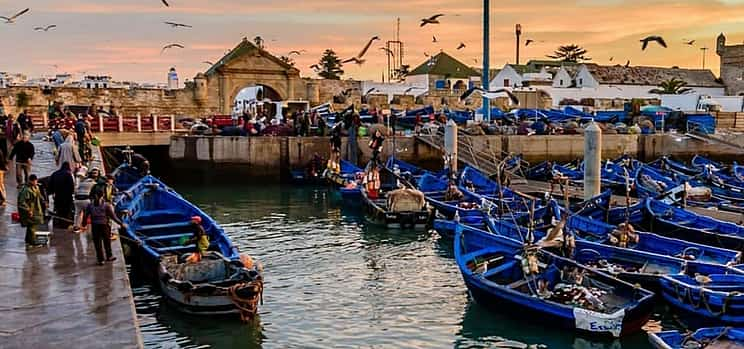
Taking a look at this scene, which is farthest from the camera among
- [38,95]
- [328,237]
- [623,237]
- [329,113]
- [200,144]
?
[329,113]

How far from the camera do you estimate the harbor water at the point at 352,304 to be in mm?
12352

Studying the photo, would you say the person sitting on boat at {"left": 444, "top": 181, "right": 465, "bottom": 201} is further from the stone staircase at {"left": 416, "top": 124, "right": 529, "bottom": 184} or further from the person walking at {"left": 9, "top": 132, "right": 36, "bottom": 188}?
the person walking at {"left": 9, "top": 132, "right": 36, "bottom": 188}

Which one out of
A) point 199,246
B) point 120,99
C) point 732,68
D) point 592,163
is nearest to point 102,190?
point 199,246

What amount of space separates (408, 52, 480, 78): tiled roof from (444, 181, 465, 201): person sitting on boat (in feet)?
136

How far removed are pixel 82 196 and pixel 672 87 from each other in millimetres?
54457

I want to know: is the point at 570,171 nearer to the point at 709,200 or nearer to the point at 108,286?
the point at 709,200

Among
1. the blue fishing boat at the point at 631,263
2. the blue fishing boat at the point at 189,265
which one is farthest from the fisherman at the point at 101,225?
the blue fishing boat at the point at 631,263

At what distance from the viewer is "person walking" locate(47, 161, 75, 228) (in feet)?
45.5

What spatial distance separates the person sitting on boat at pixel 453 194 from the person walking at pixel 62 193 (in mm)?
12007

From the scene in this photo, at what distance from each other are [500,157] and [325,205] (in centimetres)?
990

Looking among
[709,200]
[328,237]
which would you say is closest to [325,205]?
[328,237]

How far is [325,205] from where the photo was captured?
28.0 metres

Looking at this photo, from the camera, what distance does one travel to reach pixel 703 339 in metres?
10.2

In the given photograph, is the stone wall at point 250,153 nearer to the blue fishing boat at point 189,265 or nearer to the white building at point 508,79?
the blue fishing boat at point 189,265
